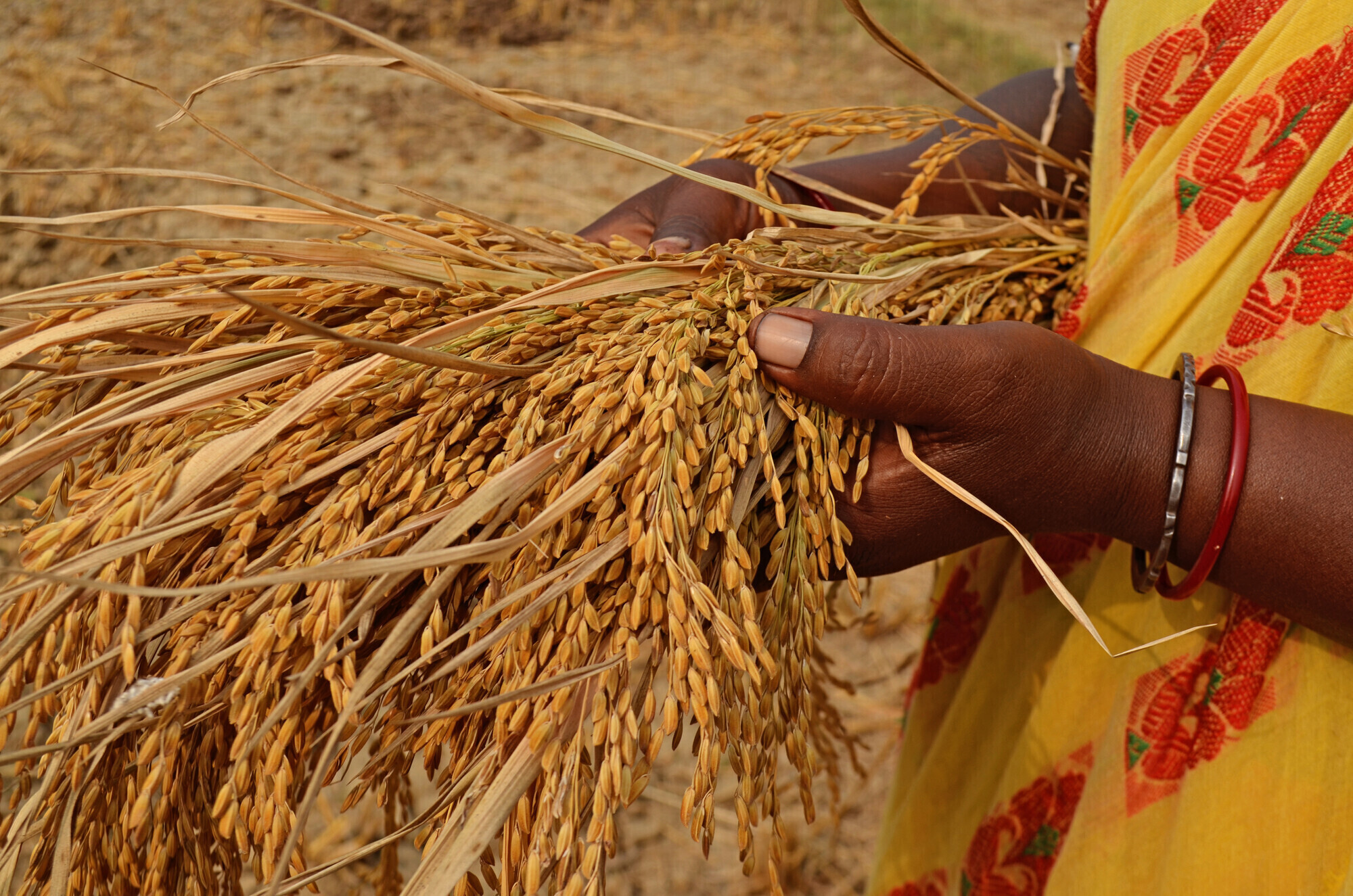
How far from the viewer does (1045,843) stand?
1.12 metres

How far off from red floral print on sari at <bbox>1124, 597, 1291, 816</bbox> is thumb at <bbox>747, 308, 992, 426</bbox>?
1.28ft

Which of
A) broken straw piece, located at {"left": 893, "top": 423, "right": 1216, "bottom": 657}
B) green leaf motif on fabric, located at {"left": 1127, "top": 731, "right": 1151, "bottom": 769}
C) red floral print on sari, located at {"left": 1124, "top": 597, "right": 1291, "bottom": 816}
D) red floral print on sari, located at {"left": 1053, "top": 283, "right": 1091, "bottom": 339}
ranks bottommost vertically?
green leaf motif on fabric, located at {"left": 1127, "top": 731, "right": 1151, "bottom": 769}

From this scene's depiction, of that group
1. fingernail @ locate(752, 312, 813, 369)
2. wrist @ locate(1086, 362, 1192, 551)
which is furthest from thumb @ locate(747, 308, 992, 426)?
wrist @ locate(1086, 362, 1192, 551)

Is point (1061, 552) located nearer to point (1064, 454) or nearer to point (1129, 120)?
point (1064, 454)

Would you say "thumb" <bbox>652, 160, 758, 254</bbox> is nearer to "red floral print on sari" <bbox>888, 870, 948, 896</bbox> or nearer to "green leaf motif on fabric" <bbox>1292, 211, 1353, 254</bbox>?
"green leaf motif on fabric" <bbox>1292, 211, 1353, 254</bbox>

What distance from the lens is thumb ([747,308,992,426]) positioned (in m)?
0.79

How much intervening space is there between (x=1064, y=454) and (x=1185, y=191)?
350 millimetres

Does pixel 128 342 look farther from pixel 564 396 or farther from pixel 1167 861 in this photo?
pixel 1167 861

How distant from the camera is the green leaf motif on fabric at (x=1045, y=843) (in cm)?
111

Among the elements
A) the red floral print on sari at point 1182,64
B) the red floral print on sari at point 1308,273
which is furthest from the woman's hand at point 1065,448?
the red floral print on sari at point 1182,64

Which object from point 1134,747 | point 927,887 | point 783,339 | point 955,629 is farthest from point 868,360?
point 927,887

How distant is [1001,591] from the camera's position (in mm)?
1227

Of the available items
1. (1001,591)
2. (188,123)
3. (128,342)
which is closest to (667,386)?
(128,342)

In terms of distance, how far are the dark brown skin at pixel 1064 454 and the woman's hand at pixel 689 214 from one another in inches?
11.2
